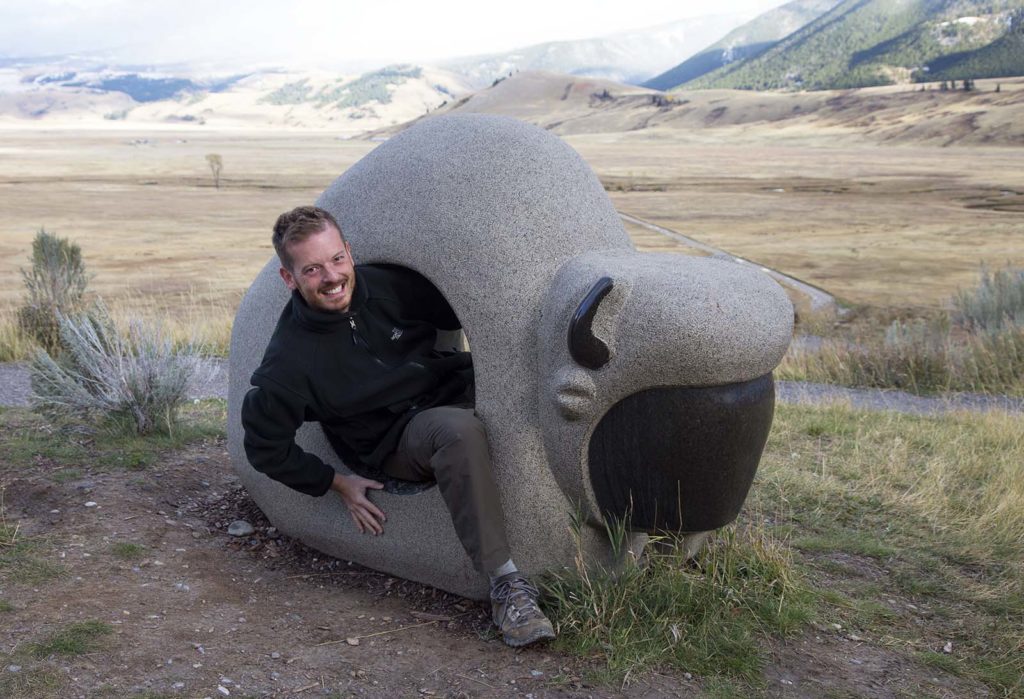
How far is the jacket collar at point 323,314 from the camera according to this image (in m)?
3.82

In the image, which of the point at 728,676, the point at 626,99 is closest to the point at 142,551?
the point at 728,676

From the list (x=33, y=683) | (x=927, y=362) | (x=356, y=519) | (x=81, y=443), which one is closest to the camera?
(x=33, y=683)

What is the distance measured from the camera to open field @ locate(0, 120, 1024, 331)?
74.6 ft

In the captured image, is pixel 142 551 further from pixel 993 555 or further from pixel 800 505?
pixel 993 555

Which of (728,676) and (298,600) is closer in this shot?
(728,676)

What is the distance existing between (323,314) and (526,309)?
0.78 meters

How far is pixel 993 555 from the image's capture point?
475 cm

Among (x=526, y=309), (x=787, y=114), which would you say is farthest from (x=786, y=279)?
(x=787, y=114)

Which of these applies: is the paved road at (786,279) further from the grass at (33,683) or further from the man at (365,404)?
the grass at (33,683)

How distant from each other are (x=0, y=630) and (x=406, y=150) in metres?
2.46

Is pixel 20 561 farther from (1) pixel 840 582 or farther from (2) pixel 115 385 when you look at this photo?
(1) pixel 840 582

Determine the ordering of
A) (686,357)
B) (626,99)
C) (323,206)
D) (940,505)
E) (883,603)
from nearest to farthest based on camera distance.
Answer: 1. (686,357)
2. (883,603)
3. (323,206)
4. (940,505)
5. (626,99)

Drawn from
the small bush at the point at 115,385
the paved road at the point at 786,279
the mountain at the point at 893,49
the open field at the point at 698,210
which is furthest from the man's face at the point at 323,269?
the mountain at the point at 893,49

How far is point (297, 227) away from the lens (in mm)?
3752
